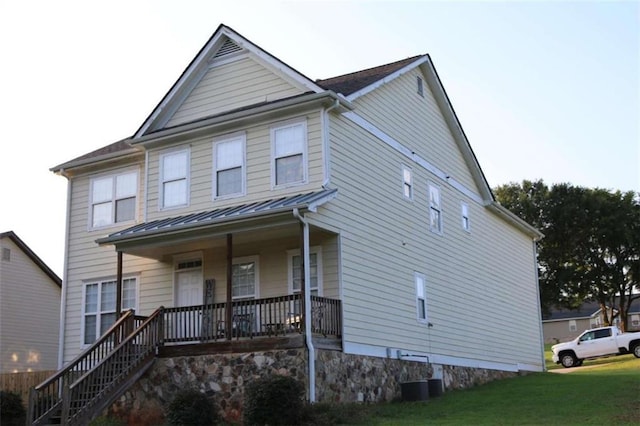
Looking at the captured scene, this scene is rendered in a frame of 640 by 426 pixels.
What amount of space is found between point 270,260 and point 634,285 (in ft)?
120

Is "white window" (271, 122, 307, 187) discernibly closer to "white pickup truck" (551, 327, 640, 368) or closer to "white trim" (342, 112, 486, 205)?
"white trim" (342, 112, 486, 205)

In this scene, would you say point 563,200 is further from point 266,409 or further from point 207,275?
→ point 266,409

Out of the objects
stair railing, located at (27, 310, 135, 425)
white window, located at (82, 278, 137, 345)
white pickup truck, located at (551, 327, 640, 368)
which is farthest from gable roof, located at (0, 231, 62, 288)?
white pickup truck, located at (551, 327, 640, 368)

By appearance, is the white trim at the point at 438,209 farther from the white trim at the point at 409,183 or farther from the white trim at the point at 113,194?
the white trim at the point at 113,194

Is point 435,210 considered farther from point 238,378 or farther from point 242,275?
point 238,378

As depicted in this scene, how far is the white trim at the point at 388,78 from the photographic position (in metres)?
20.1

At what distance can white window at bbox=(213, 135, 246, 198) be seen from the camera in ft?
65.5

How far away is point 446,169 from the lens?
25703 mm

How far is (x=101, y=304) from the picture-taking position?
73.5ft

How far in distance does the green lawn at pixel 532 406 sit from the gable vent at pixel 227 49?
10.3 meters

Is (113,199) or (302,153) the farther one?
(113,199)

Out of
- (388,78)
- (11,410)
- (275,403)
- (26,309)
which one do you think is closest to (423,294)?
(388,78)

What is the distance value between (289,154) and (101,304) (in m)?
7.66

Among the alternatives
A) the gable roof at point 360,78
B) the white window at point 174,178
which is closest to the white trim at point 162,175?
the white window at point 174,178
